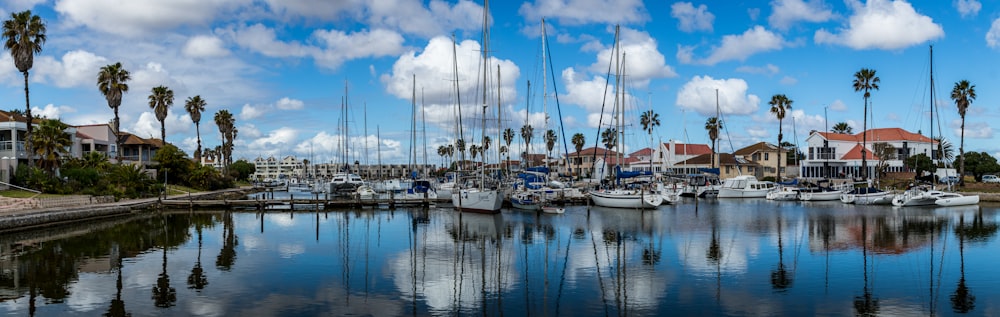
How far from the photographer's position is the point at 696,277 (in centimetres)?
2112

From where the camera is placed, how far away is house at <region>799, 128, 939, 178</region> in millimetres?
84938

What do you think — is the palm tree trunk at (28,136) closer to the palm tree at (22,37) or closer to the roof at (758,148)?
the palm tree at (22,37)

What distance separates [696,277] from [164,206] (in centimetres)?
4451

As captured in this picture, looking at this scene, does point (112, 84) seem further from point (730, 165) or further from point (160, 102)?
point (730, 165)

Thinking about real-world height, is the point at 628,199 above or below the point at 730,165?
below

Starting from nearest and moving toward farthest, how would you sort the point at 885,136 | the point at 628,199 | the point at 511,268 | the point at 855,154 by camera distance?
the point at 511,268 < the point at 628,199 < the point at 855,154 < the point at 885,136

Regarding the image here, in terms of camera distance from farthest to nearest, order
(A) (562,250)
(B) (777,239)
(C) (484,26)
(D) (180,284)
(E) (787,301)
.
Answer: (C) (484,26) → (B) (777,239) → (A) (562,250) → (D) (180,284) → (E) (787,301)

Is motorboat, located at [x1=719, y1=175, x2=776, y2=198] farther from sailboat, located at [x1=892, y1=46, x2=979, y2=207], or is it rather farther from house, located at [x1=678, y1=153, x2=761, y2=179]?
house, located at [x1=678, y1=153, x2=761, y2=179]

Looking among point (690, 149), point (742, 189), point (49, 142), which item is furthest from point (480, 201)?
point (690, 149)

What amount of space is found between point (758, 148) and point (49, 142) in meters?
87.5

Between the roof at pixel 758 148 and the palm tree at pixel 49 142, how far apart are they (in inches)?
3386

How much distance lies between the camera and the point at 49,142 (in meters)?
47.1

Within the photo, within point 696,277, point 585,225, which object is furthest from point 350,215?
point 696,277

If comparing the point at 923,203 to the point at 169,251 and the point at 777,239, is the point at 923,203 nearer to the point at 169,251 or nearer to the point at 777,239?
the point at 777,239
